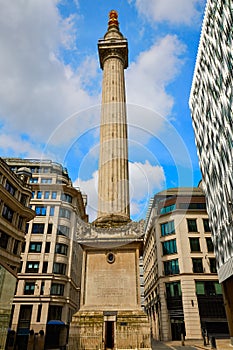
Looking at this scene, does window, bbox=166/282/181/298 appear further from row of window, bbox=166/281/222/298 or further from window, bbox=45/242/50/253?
window, bbox=45/242/50/253


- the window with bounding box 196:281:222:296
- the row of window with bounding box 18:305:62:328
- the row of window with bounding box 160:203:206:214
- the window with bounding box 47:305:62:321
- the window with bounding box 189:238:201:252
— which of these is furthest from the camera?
the row of window with bounding box 160:203:206:214

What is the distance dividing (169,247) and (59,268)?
700 inches

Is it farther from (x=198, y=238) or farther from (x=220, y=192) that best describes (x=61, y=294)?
(x=220, y=192)

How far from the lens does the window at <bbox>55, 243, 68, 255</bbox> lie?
44850 millimetres

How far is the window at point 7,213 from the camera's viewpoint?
3300 cm

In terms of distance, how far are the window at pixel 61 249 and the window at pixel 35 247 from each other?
2770 millimetres

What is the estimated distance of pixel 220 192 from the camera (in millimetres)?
29641

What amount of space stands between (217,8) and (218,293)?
34148 millimetres

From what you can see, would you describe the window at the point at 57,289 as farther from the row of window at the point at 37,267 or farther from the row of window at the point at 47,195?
the row of window at the point at 47,195

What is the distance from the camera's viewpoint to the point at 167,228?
43.5 metres

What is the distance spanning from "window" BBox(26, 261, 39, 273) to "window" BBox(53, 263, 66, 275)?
2.77m

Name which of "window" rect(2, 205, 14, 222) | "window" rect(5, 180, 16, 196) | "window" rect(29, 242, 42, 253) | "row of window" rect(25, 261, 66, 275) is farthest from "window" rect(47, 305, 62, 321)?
"window" rect(5, 180, 16, 196)

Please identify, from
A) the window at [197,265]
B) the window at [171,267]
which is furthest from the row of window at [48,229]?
the window at [197,265]

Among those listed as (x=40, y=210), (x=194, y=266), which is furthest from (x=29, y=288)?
(x=194, y=266)
